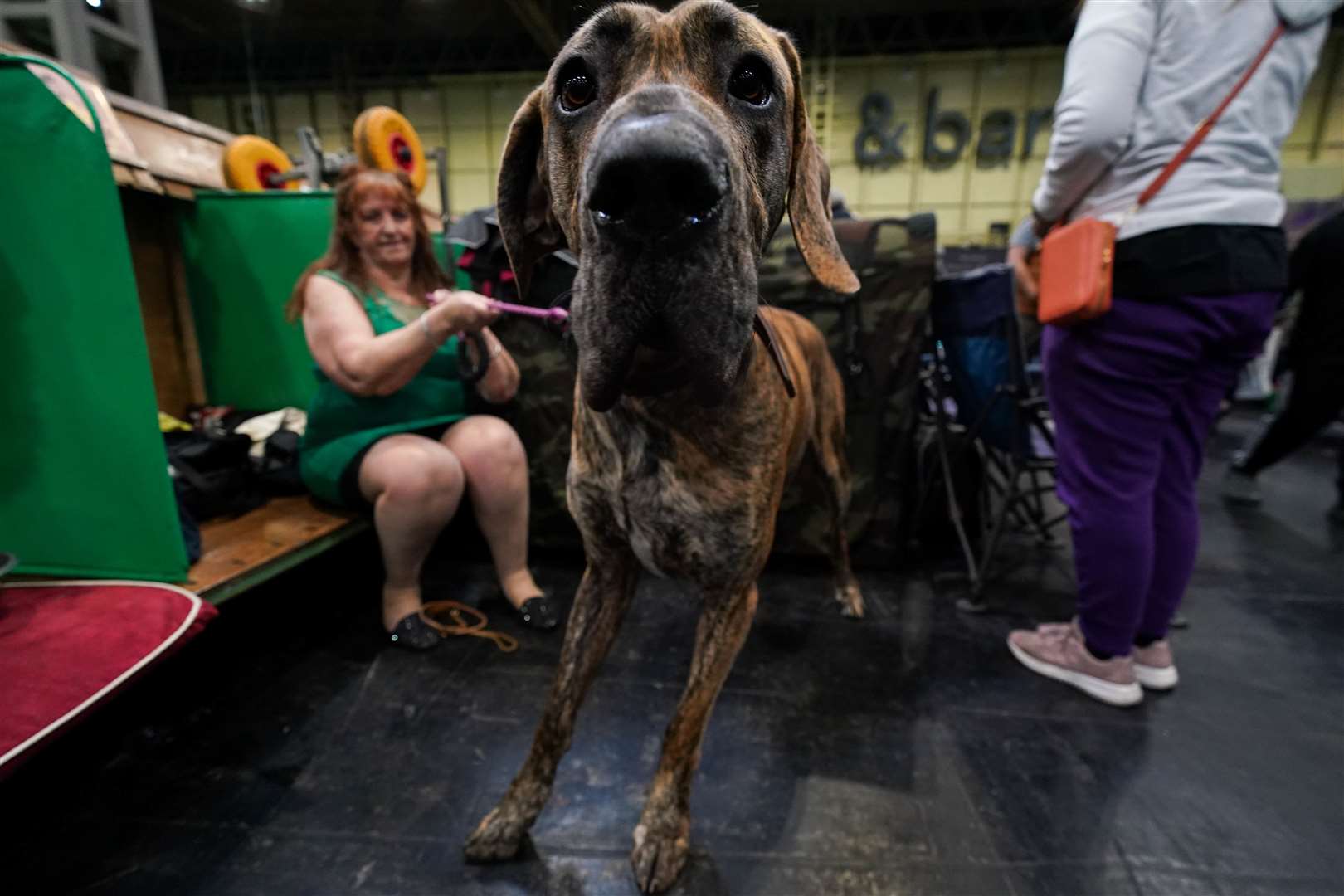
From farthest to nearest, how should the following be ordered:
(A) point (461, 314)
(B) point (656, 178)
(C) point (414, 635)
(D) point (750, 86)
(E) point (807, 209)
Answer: (C) point (414, 635) → (A) point (461, 314) → (E) point (807, 209) → (D) point (750, 86) → (B) point (656, 178)

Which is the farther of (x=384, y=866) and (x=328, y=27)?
(x=328, y=27)

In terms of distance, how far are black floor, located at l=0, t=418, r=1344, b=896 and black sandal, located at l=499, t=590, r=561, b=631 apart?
0.05 m

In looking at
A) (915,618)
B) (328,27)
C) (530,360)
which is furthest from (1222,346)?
(328,27)

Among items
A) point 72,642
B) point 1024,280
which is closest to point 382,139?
point 72,642

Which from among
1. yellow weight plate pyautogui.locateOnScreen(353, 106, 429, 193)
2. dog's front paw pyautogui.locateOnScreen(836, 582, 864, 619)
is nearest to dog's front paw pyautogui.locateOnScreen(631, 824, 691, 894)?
dog's front paw pyautogui.locateOnScreen(836, 582, 864, 619)

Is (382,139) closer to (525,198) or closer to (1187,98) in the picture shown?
(525,198)

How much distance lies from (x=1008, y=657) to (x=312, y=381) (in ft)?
10.2

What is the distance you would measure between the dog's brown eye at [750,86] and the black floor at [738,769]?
146cm

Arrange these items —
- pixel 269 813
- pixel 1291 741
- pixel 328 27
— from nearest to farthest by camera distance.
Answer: pixel 269 813 → pixel 1291 741 → pixel 328 27

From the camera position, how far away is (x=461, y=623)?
7.27 ft

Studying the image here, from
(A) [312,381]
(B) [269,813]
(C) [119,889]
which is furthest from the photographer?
(A) [312,381]

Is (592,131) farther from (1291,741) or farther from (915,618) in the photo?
(1291,741)

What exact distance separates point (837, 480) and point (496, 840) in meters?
1.57

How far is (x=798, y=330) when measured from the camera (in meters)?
1.93
